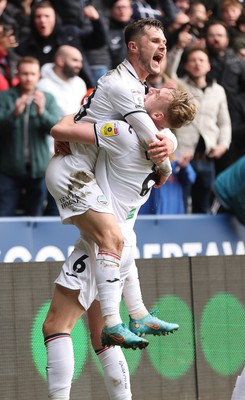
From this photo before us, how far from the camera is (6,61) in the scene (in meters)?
10.5

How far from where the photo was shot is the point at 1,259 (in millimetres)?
8812

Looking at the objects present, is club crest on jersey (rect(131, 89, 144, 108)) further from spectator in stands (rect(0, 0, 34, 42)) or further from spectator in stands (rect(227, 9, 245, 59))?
spectator in stands (rect(227, 9, 245, 59))

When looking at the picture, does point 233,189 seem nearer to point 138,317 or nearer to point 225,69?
point 225,69

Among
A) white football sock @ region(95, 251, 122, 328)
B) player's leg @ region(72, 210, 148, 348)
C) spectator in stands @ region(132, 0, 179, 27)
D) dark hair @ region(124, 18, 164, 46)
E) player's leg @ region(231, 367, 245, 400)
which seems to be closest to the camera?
player's leg @ region(72, 210, 148, 348)

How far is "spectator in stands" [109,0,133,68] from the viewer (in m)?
11.6

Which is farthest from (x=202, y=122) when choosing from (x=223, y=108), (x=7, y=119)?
(x=7, y=119)

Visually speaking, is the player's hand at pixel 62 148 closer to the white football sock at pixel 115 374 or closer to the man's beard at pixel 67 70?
the white football sock at pixel 115 374

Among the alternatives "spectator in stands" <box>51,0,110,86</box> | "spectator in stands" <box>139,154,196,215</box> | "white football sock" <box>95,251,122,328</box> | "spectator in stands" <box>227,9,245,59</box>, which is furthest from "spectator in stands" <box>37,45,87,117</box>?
"white football sock" <box>95,251,122,328</box>

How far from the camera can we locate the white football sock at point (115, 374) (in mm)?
6215

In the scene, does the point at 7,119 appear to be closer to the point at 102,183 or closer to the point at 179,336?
the point at 179,336

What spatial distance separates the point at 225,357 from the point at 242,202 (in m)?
2.68

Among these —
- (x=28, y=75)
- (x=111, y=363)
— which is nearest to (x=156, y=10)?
(x=28, y=75)

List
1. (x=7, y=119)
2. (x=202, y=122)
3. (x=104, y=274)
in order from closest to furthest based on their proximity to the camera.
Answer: (x=104, y=274), (x=7, y=119), (x=202, y=122)

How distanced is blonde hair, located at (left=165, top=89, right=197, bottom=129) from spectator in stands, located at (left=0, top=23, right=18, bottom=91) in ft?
14.4
